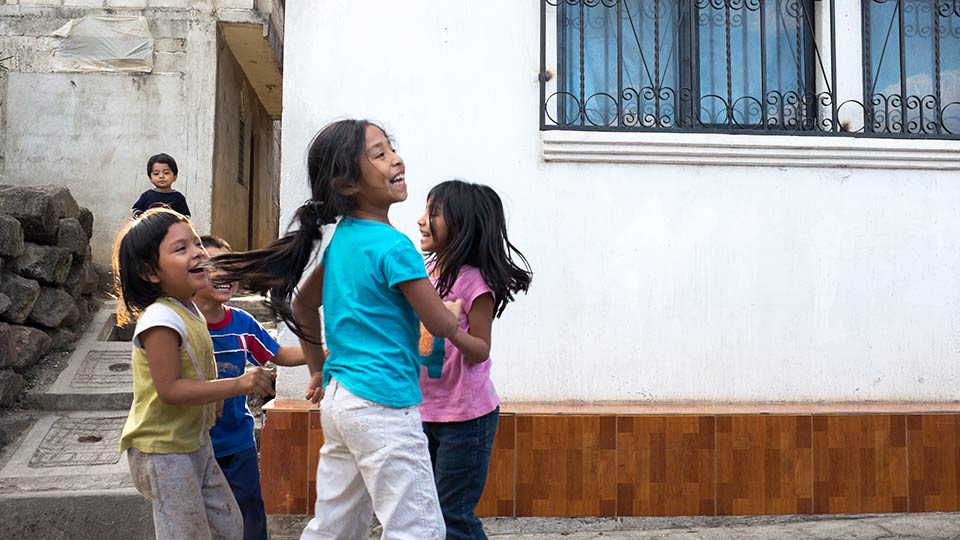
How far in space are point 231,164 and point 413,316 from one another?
8961mm

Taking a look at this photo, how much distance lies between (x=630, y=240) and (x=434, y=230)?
152 centimetres

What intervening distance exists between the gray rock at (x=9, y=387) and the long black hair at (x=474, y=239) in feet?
10.6

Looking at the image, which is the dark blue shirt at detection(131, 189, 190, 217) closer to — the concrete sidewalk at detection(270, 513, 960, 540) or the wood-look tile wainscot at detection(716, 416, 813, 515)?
the concrete sidewalk at detection(270, 513, 960, 540)

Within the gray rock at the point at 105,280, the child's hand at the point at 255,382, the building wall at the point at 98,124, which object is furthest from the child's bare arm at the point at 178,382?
the building wall at the point at 98,124

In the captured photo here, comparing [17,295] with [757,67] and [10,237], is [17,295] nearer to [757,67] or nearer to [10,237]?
[10,237]

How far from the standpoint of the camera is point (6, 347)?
4.80 meters

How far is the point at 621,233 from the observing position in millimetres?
3920

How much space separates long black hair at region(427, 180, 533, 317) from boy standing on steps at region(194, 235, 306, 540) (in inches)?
22.7

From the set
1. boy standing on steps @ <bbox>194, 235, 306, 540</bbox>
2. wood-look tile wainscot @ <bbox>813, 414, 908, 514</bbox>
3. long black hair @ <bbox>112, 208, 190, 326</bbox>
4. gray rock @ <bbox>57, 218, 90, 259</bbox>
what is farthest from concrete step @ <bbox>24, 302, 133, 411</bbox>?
wood-look tile wainscot @ <bbox>813, 414, 908, 514</bbox>

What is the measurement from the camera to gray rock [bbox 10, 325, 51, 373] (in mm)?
5020

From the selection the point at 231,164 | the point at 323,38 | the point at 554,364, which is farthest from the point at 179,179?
the point at 554,364

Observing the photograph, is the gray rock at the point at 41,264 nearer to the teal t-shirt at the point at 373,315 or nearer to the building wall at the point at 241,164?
the building wall at the point at 241,164

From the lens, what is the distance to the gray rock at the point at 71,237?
6055mm

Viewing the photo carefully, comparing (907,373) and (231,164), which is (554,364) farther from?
(231,164)
